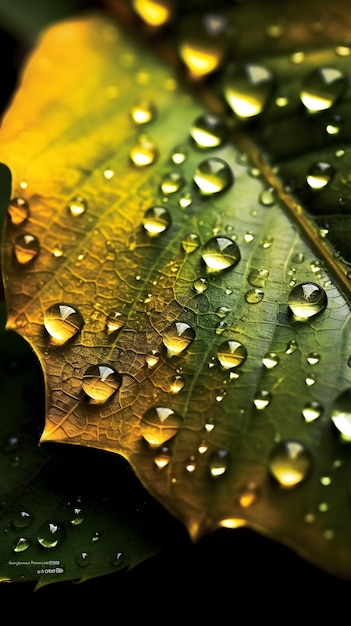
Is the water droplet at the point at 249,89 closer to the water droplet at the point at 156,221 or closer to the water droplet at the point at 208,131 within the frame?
the water droplet at the point at 208,131

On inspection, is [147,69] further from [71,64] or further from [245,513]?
[245,513]

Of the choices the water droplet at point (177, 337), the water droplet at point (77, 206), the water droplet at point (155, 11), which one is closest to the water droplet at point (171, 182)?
the water droplet at point (77, 206)

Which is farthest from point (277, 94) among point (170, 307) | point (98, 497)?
point (98, 497)

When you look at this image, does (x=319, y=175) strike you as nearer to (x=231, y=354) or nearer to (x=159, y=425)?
(x=231, y=354)

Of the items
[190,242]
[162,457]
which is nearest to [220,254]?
[190,242]

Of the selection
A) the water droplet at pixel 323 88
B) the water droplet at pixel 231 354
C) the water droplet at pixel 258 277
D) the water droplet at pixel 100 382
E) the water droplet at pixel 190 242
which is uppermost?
the water droplet at pixel 323 88

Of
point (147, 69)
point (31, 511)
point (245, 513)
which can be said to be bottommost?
point (31, 511)
